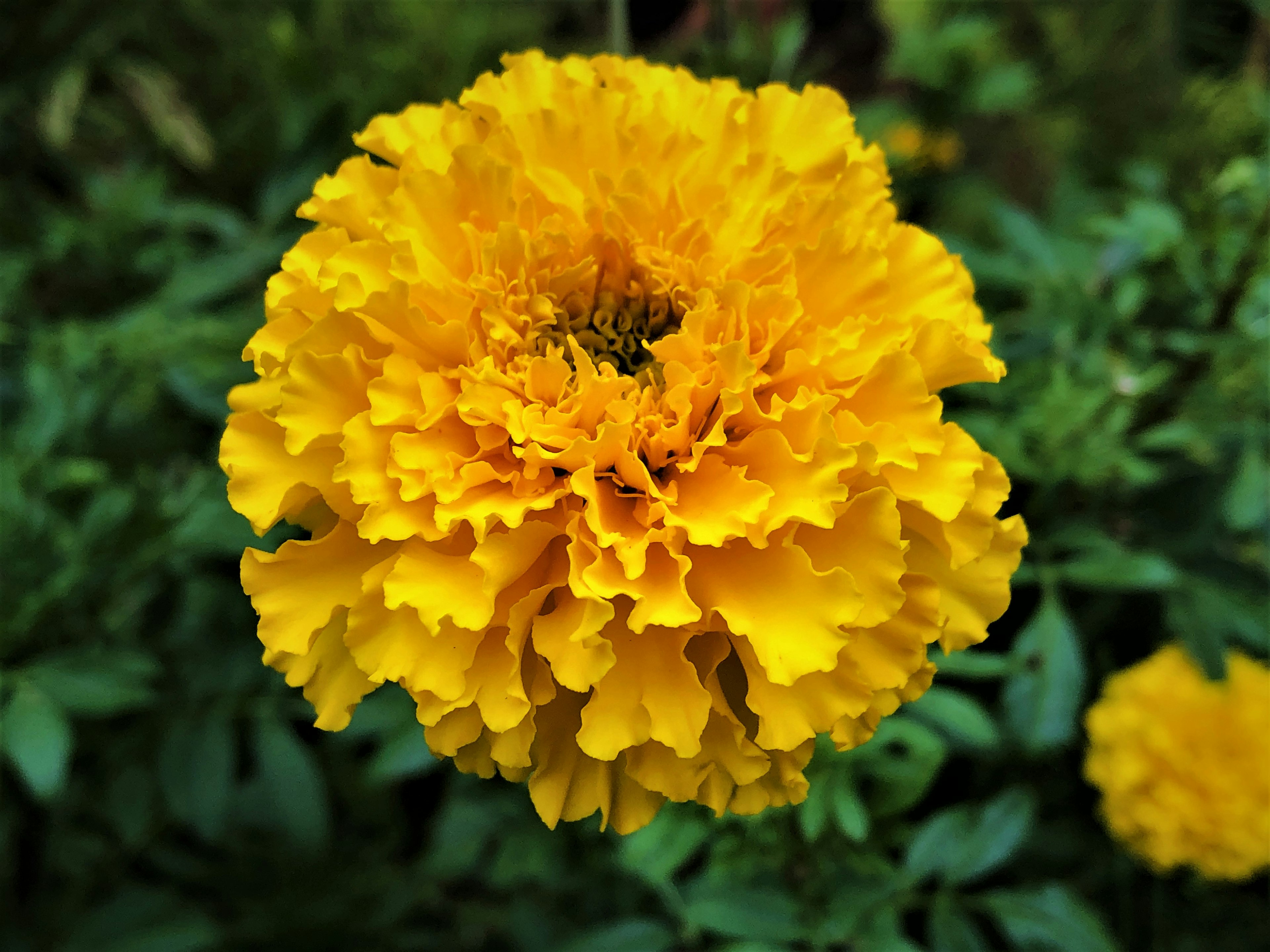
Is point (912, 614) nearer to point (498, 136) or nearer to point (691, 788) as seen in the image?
point (691, 788)

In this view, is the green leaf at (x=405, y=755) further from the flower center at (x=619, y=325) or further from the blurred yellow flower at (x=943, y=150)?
the blurred yellow flower at (x=943, y=150)

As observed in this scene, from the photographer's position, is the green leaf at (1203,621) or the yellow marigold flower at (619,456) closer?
the yellow marigold flower at (619,456)

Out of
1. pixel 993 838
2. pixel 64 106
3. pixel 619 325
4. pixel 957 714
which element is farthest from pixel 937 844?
pixel 64 106

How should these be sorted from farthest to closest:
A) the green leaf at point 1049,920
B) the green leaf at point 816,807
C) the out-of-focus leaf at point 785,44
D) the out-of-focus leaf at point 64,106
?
the out-of-focus leaf at point 64,106, the out-of-focus leaf at point 785,44, the green leaf at point 1049,920, the green leaf at point 816,807

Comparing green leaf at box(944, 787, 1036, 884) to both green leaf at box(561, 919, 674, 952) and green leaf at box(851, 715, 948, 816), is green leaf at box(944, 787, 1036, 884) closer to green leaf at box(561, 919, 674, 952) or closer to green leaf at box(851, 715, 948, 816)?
green leaf at box(851, 715, 948, 816)

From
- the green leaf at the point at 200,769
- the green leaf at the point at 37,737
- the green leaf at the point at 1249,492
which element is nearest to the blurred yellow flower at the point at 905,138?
the green leaf at the point at 1249,492

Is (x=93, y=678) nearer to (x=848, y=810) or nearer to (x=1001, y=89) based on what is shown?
(x=848, y=810)

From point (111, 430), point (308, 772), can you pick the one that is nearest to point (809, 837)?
point (308, 772)
